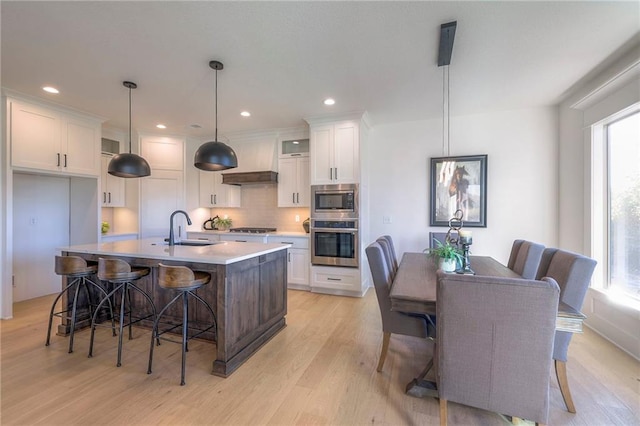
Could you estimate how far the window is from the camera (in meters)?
2.59

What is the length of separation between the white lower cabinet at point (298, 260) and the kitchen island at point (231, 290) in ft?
4.31

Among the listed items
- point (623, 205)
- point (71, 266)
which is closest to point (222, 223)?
point (71, 266)

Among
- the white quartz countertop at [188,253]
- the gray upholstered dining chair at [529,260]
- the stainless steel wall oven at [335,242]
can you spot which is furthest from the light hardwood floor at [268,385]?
the stainless steel wall oven at [335,242]

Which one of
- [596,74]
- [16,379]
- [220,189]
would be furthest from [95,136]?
[596,74]

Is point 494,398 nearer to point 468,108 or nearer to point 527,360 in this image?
point 527,360

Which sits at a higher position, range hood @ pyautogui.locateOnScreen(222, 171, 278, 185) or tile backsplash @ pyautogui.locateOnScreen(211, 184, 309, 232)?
range hood @ pyautogui.locateOnScreen(222, 171, 278, 185)

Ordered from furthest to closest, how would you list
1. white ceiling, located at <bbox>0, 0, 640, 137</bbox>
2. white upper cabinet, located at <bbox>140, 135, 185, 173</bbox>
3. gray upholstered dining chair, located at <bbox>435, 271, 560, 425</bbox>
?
1. white upper cabinet, located at <bbox>140, 135, 185, 173</bbox>
2. white ceiling, located at <bbox>0, 0, 640, 137</bbox>
3. gray upholstered dining chair, located at <bbox>435, 271, 560, 425</bbox>

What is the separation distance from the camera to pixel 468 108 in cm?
383

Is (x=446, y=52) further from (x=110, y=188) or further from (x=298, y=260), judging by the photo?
(x=110, y=188)

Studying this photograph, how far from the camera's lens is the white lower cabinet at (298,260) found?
434 cm

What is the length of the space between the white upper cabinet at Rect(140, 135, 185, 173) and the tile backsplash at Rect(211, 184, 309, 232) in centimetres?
130

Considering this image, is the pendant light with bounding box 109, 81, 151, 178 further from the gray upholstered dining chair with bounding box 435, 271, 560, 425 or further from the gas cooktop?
the gray upholstered dining chair with bounding box 435, 271, 560, 425

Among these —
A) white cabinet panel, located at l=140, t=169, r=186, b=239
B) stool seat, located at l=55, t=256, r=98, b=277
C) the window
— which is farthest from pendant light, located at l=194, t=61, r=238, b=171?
the window

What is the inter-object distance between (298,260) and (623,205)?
3.92 meters
